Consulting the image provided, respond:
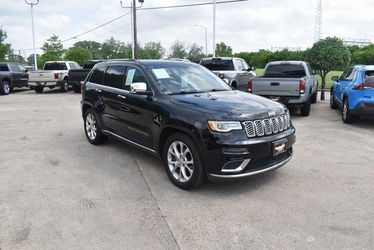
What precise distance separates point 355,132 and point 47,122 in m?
8.07

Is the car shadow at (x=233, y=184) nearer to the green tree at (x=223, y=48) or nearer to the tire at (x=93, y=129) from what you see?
the tire at (x=93, y=129)

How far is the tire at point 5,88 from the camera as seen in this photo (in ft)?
64.7

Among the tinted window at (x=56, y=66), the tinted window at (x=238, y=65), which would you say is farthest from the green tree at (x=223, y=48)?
the tinted window at (x=238, y=65)

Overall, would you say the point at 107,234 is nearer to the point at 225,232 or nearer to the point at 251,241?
the point at 225,232

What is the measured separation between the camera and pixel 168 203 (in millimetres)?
4414

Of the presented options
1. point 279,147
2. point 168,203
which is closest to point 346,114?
point 279,147

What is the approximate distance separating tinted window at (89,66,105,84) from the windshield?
1637 millimetres

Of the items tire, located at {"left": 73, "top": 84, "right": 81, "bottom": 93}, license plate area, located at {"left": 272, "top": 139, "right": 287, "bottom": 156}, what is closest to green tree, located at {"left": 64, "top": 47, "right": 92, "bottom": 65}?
tire, located at {"left": 73, "top": 84, "right": 81, "bottom": 93}

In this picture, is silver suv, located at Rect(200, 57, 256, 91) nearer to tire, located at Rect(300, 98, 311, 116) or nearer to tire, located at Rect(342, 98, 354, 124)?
tire, located at Rect(300, 98, 311, 116)

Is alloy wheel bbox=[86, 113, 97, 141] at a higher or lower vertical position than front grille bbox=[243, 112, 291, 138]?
lower

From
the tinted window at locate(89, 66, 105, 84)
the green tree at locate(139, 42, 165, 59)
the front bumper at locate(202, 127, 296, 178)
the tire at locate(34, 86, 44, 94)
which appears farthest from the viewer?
the green tree at locate(139, 42, 165, 59)

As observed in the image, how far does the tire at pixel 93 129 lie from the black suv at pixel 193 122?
60 cm

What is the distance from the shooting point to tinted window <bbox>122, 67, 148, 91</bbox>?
5.69 meters

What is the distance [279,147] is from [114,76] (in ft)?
10.8
